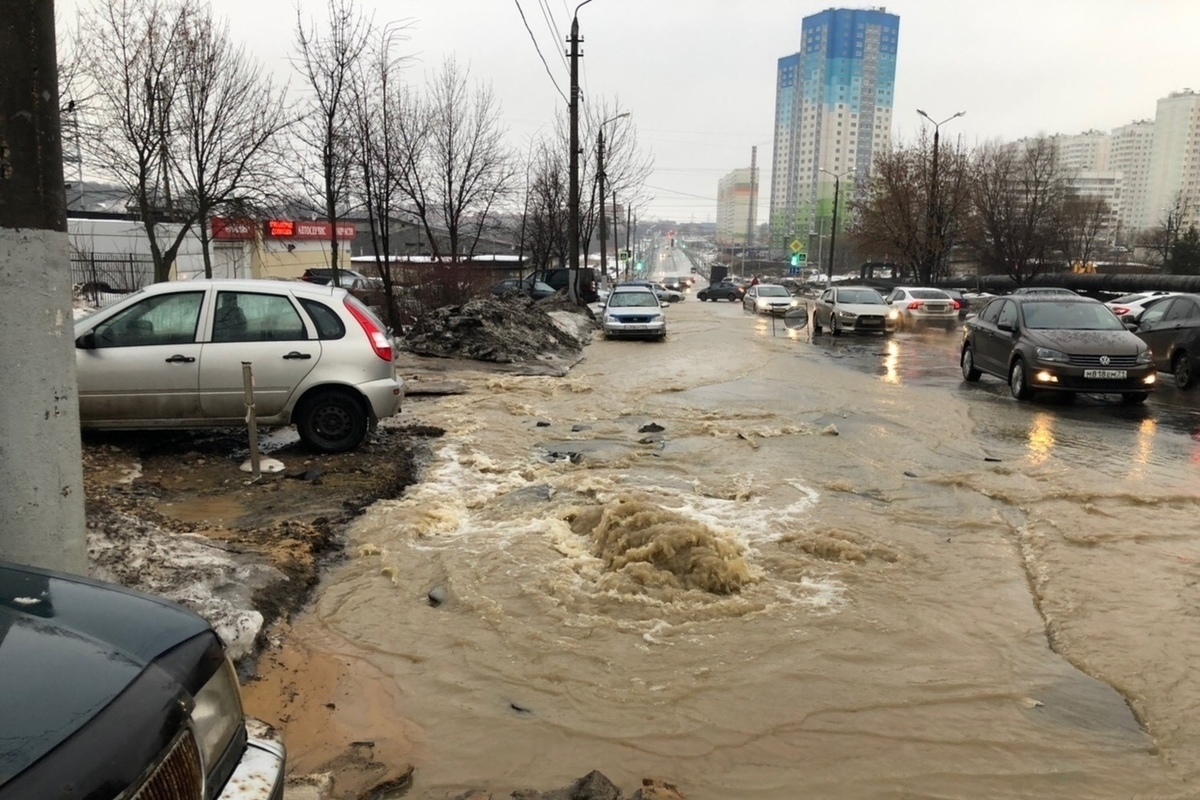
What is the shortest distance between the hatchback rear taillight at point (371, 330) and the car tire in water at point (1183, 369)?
505 inches

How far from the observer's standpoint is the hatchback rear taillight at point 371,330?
783 centimetres

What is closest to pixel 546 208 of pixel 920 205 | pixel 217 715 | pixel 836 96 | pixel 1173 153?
pixel 920 205

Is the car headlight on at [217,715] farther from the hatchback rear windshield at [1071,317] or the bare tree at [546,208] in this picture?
the bare tree at [546,208]

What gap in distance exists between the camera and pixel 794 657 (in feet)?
14.2

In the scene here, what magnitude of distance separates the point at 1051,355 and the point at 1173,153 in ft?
317

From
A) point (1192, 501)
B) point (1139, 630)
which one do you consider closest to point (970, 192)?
point (1192, 501)

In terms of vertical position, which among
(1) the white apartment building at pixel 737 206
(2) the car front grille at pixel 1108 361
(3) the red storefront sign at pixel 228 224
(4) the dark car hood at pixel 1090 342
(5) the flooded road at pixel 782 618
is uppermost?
(1) the white apartment building at pixel 737 206

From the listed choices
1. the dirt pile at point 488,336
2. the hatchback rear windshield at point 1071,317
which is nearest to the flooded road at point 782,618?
the hatchback rear windshield at point 1071,317

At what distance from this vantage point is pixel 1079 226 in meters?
57.6

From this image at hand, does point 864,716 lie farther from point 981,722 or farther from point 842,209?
point 842,209

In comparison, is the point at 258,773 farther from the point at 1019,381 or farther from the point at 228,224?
the point at 228,224

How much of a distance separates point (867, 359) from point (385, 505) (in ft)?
48.3

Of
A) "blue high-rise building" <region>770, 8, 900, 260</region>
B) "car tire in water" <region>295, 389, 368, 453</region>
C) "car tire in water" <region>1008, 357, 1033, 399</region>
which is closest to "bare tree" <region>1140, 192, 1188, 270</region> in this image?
"blue high-rise building" <region>770, 8, 900, 260</region>

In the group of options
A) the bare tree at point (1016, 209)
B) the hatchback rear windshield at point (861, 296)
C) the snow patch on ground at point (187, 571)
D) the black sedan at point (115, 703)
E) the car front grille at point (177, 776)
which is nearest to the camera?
the black sedan at point (115, 703)
